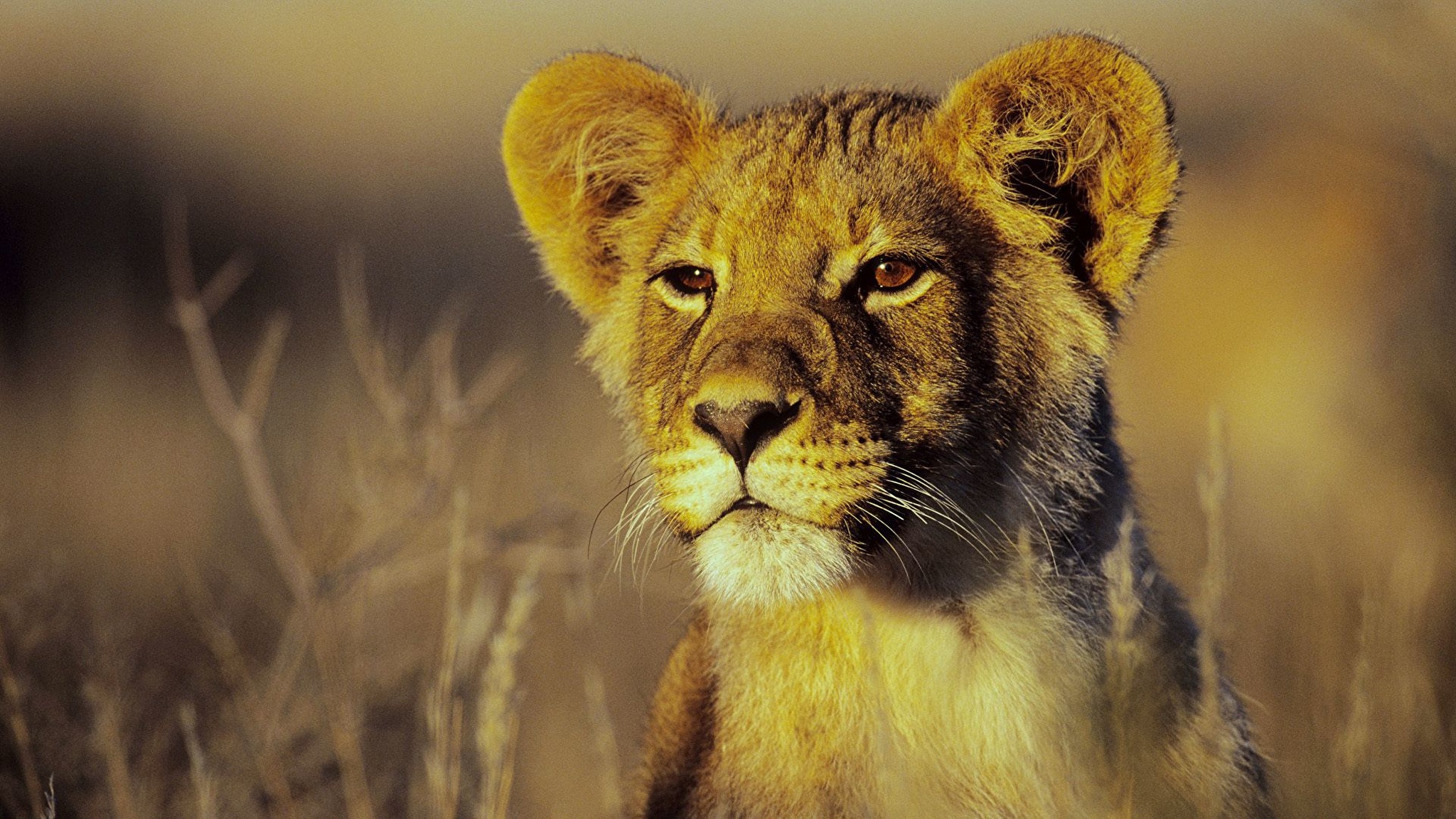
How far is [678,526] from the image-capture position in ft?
12.3

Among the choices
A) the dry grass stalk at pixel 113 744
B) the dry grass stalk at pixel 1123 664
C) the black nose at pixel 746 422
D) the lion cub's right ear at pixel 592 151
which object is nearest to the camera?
the dry grass stalk at pixel 1123 664

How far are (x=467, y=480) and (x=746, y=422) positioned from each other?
229 inches

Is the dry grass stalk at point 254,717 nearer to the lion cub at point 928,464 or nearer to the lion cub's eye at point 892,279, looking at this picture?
the lion cub at point 928,464

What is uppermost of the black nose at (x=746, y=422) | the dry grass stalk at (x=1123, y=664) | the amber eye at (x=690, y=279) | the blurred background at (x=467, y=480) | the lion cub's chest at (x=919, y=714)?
the black nose at (x=746, y=422)

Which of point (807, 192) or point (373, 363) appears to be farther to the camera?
point (373, 363)

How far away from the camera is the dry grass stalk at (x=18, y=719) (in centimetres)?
448

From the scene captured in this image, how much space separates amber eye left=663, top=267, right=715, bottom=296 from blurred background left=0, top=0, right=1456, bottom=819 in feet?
1.95

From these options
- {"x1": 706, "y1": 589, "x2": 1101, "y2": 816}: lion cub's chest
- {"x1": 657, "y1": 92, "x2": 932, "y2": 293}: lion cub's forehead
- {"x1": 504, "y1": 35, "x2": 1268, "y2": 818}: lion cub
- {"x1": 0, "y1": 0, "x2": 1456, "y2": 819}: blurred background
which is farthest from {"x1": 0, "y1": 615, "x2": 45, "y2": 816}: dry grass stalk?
{"x1": 657, "y1": 92, "x2": 932, "y2": 293}: lion cub's forehead

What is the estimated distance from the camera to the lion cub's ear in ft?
13.2

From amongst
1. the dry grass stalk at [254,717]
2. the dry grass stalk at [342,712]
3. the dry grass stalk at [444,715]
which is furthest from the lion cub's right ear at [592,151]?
the dry grass stalk at [254,717]

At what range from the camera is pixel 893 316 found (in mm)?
3973

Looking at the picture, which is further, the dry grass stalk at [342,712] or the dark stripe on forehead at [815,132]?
the dry grass stalk at [342,712]

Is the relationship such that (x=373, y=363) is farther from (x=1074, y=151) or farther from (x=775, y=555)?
(x=1074, y=151)

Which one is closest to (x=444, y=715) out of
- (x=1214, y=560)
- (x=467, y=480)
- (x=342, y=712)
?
(x=342, y=712)
